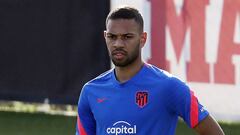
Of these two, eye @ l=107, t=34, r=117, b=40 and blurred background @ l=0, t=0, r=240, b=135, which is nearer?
eye @ l=107, t=34, r=117, b=40

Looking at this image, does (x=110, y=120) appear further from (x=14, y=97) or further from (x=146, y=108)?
(x=14, y=97)

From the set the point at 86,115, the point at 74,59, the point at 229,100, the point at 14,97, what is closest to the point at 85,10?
the point at 74,59

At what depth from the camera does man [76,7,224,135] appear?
3.61 m

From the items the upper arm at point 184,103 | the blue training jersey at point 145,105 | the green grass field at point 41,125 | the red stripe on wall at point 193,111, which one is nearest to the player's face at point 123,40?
the blue training jersey at point 145,105

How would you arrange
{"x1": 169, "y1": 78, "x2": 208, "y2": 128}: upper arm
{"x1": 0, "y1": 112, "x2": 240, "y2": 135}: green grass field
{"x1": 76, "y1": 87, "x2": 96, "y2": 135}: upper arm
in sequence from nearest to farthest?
{"x1": 169, "y1": 78, "x2": 208, "y2": 128}: upper arm < {"x1": 76, "y1": 87, "x2": 96, "y2": 135}: upper arm < {"x1": 0, "y1": 112, "x2": 240, "y2": 135}: green grass field

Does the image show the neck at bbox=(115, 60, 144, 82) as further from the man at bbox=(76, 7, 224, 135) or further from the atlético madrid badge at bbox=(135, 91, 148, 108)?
the atlético madrid badge at bbox=(135, 91, 148, 108)

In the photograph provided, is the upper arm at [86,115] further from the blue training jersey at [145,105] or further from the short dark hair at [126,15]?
the short dark hair at [126,15]

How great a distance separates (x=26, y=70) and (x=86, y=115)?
20.9ft

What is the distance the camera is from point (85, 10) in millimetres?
9727

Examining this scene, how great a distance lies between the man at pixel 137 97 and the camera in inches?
142

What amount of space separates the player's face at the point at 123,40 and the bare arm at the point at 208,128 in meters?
0.47

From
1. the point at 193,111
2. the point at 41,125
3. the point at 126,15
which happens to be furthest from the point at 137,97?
the point at 41,125

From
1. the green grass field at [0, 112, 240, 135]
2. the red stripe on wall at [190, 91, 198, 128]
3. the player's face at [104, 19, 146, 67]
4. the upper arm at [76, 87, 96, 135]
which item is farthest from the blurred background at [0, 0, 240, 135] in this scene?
the player's face at [104, 19, 146, 67]

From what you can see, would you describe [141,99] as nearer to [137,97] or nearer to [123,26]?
[137,97]
